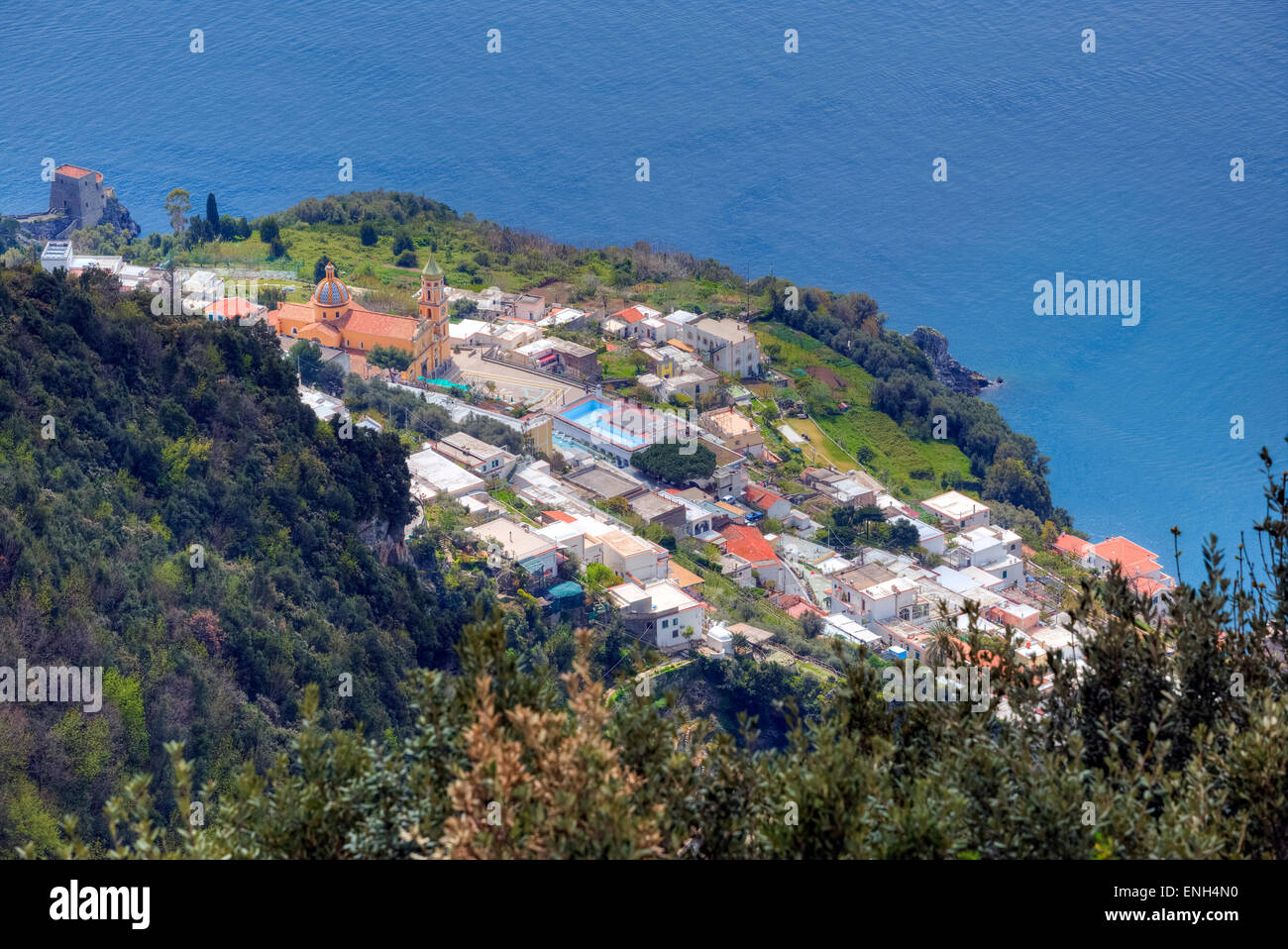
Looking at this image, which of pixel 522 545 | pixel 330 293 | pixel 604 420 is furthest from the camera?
pixel 330 293

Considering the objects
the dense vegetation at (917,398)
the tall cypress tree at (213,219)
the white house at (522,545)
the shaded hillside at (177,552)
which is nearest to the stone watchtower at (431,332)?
the white house at (522,545)

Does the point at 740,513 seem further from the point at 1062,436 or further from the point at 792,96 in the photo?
the point at 792,96

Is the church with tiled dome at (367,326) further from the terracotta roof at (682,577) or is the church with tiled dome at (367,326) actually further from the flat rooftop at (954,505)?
the flat rooftop at (954,505)

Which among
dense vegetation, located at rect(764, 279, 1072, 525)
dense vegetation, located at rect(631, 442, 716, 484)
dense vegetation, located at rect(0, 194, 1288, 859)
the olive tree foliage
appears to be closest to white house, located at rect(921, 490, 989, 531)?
dense vegetation, located at rect(0, 194, 1288, 859)

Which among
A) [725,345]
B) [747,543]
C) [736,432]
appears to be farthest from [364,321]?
[747,543]

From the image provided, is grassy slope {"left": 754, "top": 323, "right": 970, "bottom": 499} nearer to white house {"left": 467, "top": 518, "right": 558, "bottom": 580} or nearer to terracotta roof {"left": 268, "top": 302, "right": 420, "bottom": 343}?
terracotta roof {"left": 268, "top": 302, "right": 420, "bottom": 343}

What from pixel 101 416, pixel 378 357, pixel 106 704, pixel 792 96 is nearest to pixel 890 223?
pixel 792 96

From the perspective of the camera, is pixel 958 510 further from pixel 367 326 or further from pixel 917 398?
pixel 367 326
